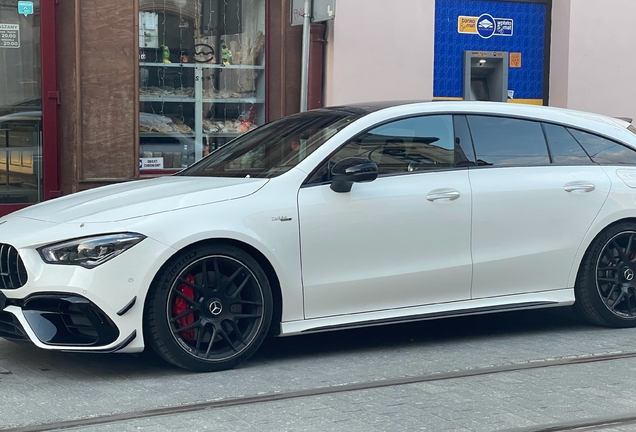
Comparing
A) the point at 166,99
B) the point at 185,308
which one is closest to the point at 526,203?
the point at 185,308

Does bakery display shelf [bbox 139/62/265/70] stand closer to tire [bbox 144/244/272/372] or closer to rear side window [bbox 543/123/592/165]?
rear side window [bbox 543/123/592/165]

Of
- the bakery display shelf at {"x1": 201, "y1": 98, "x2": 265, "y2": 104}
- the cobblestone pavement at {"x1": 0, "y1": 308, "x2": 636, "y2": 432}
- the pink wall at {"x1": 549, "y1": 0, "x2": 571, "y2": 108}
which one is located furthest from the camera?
the pink wall at {"x1": 549, "y1": 0, "x2": 571, "y2": 108}

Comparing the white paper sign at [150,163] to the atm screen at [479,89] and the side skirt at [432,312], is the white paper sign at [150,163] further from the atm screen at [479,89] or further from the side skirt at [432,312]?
the side skirt at [432,312]

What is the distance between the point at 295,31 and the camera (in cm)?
1161

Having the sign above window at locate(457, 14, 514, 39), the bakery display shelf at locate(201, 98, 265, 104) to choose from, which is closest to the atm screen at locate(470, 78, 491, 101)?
the sign above window at locate(457, 14, 514, 39)

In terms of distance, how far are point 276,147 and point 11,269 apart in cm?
186

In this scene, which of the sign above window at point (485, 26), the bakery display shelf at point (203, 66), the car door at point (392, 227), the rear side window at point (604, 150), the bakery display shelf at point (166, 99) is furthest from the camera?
the sign above window at point (485, 26)

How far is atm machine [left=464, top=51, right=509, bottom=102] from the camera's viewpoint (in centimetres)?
1285

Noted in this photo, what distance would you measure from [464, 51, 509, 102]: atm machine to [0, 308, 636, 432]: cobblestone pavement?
21.6 feet

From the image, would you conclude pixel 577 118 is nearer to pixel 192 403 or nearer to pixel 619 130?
pixel 619 130

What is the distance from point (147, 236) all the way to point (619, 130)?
3696mm

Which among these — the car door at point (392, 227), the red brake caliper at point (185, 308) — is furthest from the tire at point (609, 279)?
the red brake caliper at point (185, 308)

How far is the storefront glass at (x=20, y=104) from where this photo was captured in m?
10.3

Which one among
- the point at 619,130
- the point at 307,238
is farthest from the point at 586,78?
the point at 307,238
